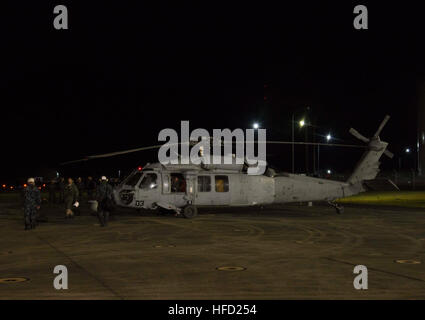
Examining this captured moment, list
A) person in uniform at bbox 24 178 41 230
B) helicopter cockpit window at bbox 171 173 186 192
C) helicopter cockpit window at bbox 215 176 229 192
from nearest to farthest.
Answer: person in uniform at bbox 24 178 41 230
helicopter cockpit window at bbox 171 173 186 192
helicopter cockpit window at bbox 215 176 229 192

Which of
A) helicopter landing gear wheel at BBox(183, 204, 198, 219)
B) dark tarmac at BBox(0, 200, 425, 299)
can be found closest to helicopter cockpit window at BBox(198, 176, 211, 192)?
helicopter landing gear wheel at BBox(183, 204, 198, 219)

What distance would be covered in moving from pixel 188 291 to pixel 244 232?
29.3 ft

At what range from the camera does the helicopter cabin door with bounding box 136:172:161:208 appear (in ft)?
73.3

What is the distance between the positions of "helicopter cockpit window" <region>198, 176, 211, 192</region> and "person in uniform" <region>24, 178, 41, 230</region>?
8108mm

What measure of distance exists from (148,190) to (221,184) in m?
3.69

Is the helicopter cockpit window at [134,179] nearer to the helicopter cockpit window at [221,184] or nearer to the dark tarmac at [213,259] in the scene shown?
the dark tarmac at [213,259]

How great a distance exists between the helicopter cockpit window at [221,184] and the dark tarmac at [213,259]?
13.9 feet

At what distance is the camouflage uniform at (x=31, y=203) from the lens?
17.4m

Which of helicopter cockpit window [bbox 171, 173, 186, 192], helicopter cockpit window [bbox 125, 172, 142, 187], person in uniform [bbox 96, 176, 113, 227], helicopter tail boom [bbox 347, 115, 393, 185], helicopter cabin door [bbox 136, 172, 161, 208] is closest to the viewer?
person in uniform [bbox 96, 176, 113, 227]

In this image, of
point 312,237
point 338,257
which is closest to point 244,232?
point 312,237

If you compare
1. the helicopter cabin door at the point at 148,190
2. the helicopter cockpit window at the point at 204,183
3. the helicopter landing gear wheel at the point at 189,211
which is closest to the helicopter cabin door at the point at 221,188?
the helicopter cockpit window at the point at 204,183

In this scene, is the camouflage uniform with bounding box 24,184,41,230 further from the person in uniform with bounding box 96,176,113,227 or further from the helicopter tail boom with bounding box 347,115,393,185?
the helicopter tail boom with bounding box 347,115,393,185

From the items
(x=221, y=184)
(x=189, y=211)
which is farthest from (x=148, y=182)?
(x=221, y=184)

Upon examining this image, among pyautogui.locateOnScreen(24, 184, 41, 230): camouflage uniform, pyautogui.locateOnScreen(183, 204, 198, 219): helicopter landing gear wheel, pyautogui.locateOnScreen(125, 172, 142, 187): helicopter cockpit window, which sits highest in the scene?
pyautogui.locateOnScreen(125, 172, 142, 187): helicopter cockpit window
